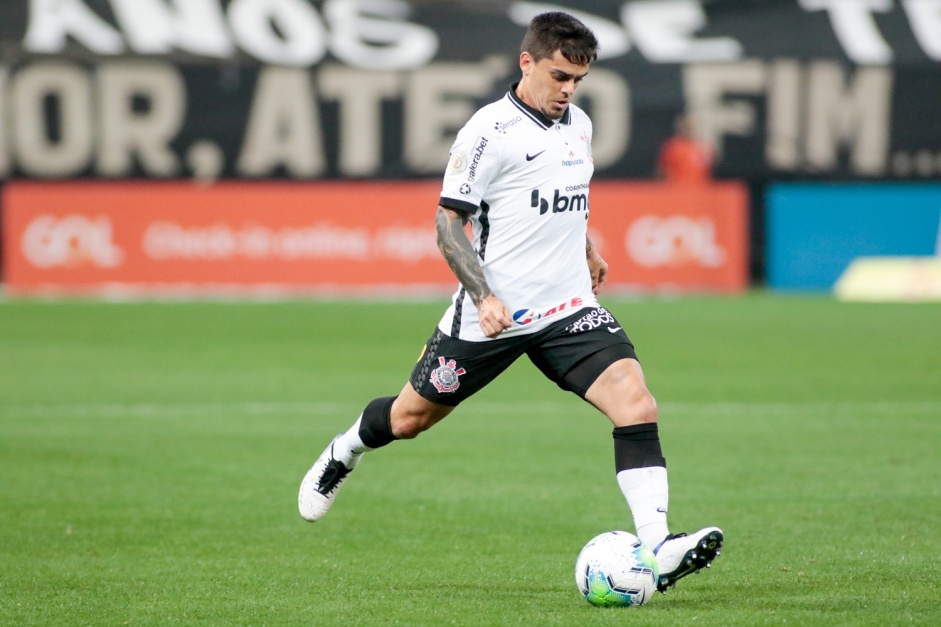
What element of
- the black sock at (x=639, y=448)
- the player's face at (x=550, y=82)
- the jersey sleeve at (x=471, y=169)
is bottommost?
the black sock at (x=639, y=448)

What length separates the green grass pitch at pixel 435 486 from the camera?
5.89 meters

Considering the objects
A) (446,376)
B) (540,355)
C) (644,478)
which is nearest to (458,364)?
(446,376)

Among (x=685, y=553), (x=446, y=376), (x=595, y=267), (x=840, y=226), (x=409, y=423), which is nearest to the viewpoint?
(x=685, y=553)

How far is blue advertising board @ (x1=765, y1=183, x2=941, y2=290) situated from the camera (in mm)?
23141

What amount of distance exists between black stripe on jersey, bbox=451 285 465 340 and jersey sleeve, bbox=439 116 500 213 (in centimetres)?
41


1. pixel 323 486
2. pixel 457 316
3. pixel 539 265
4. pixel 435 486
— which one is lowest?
pixel 435 486

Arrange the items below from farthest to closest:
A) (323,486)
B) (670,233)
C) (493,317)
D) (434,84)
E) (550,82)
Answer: (434,84) < (670,233) < (323,486) < (550,82) < (493,317)

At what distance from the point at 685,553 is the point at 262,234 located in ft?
53.8

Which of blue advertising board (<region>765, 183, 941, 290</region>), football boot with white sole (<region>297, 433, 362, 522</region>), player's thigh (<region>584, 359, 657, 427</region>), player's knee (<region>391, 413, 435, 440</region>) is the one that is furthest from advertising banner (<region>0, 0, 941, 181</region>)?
player's thigh (<region>584, 359, 657, 427</region>)

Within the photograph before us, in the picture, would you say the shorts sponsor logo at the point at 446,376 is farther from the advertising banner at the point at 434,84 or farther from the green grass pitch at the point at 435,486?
the advertising banner at the point at 434,84

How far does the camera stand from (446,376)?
6449 mm

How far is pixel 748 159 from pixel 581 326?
1807 centimetres

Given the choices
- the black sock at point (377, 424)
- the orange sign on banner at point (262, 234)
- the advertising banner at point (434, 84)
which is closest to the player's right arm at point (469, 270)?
the black sock at point (377, 424)

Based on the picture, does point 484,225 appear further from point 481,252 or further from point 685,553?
point 685,553
